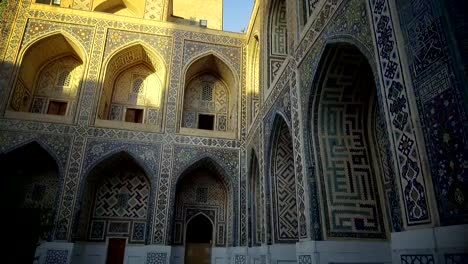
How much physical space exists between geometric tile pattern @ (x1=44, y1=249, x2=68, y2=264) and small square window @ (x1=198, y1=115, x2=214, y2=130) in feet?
17.1

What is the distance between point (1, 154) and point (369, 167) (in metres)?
8.44

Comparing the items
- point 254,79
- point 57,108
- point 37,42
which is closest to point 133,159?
point 57,108

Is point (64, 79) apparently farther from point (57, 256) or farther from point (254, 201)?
point (254, 201)

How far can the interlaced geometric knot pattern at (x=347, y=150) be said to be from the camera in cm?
438

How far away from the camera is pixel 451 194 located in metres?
2.13

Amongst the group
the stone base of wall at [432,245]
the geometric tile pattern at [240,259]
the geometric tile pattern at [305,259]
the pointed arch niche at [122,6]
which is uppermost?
the pointed arch niche at [122,6]

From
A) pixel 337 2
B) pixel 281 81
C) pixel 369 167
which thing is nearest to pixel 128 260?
pixel 281 81

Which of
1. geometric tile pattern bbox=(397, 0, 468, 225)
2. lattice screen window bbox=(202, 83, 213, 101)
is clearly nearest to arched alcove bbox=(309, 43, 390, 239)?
geometric tile pattern bbox=(397, 0, 468, 225)

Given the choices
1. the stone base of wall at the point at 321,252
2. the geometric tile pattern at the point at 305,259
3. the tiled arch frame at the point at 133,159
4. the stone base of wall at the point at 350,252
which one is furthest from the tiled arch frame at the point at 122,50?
the stone base of wall at the point at 350,252

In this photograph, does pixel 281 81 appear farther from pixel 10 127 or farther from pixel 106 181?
pixel 10 127

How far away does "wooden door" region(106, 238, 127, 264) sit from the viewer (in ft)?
29.5

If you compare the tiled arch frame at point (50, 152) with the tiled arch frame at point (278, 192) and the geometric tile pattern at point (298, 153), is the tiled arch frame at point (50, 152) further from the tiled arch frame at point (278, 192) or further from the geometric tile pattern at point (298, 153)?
the geometric tile pattern at point (298, 153)

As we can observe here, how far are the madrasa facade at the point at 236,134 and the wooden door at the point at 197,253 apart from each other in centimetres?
3

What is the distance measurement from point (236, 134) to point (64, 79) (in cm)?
566
